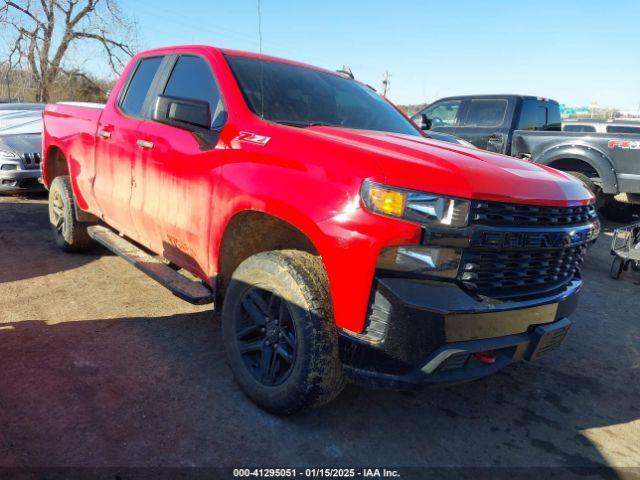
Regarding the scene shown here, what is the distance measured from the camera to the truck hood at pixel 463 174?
7.20 ft

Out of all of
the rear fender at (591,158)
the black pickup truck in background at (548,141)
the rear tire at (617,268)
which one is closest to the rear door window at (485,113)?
the black pickup truck in background at (548,141)

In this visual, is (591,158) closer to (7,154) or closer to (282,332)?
(282,332)

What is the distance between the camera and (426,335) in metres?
2.14

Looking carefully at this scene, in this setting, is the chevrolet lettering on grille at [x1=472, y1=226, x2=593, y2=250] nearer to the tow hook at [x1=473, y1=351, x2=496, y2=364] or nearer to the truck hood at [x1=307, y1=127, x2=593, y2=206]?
the truck hood at [x1=307, y1=127, x2=593, y2=206]

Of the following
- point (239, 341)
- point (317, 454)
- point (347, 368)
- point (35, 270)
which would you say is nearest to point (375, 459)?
point (317, 454)

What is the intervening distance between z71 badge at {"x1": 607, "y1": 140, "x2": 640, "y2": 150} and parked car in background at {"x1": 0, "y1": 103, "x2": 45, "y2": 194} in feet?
27.8

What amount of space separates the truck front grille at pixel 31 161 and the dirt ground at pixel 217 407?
4424 millimetres

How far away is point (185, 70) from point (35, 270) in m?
2.50

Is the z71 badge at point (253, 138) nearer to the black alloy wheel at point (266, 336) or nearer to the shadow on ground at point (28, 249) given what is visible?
the black alloy wheel at point (266, 336)

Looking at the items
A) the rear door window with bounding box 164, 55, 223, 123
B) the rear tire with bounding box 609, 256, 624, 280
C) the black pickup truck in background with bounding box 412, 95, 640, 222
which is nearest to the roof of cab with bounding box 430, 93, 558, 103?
the black pickup truck in background with bounding box 412, 95, 640, 222

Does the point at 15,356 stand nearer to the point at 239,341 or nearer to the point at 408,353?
the point at 239,341

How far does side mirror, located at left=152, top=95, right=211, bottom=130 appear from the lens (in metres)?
2.88

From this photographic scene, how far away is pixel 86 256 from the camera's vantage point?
5.29 m

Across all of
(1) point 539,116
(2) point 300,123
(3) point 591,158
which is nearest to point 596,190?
(3) point 591,158
